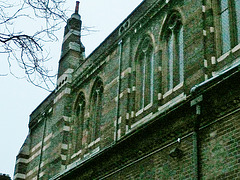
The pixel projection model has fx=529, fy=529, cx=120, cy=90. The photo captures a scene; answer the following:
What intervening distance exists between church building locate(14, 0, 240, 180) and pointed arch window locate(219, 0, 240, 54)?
27mm

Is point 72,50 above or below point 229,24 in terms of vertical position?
above

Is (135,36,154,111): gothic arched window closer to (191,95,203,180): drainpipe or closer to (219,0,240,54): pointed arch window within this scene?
(219,0,240,54): pointed arch window

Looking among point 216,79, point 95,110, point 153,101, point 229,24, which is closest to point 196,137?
point 216,79

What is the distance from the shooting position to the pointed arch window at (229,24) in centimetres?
1364

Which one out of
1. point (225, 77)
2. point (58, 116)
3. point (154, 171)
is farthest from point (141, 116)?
point (58, 116)

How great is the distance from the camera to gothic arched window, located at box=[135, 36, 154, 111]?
16906 mm

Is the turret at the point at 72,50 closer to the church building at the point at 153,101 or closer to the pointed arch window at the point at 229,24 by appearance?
the church building at the point at 153,101

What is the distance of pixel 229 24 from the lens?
13875mm

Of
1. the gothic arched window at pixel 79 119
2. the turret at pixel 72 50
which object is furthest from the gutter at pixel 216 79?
the turret at pixel 72 50

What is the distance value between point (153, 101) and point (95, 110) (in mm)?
4486

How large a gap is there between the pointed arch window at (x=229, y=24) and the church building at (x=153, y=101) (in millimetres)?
27

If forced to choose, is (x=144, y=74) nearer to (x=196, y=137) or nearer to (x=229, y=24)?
(x=229, y=24)

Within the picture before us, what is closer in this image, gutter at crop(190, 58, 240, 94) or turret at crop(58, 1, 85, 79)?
gutter at crop(190, 58, 240, 94)

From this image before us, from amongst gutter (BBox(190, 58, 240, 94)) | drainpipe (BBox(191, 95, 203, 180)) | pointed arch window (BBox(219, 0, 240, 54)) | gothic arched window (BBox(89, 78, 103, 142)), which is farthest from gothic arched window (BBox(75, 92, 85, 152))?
pointed arch window (BBox(219, 0, 240, 54))
